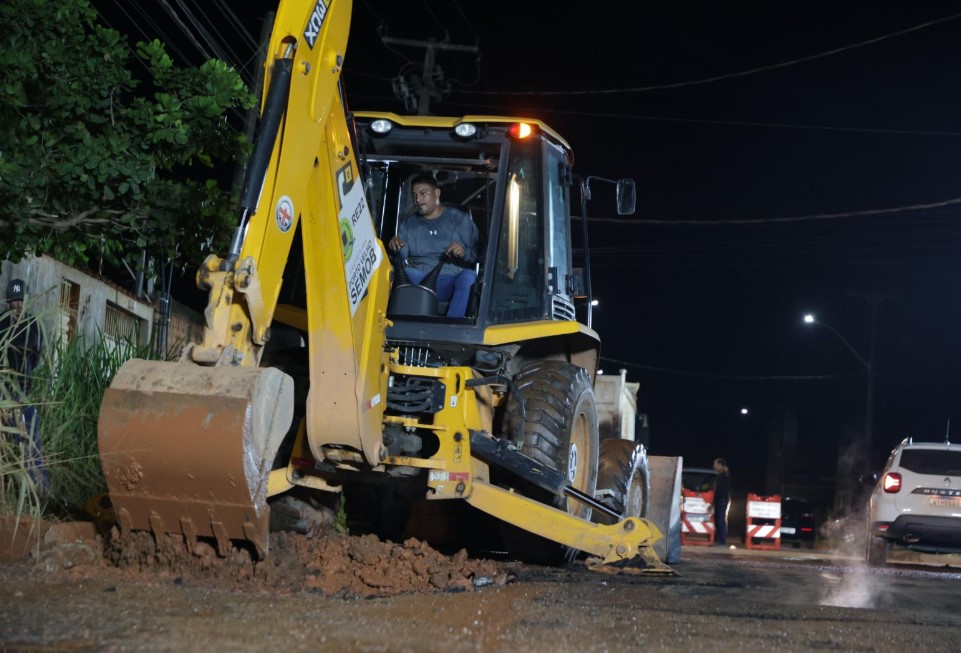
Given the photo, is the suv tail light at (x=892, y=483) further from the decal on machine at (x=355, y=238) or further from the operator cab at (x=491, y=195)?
the decal on machine at (x=355, y=238)

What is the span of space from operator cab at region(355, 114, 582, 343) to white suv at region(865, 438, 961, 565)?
7.21 m

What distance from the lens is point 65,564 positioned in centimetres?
623

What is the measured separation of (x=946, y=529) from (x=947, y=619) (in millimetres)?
7712

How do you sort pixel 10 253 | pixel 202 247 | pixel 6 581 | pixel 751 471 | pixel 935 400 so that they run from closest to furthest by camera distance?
pixel 6 581
pixel 10 253
pixel 202 247
pixel 935 400
pixel 751 471

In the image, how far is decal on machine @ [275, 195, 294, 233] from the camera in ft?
19.5

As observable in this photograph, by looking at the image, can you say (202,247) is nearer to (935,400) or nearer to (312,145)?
(312,145)

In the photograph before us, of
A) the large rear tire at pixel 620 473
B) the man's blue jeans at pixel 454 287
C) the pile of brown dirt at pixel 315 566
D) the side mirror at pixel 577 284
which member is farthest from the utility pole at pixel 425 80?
the pile of brown dirt at pixel 315 566

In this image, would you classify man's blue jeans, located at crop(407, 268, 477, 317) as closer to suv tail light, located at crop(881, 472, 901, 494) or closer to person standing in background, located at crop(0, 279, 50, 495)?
person standing in background, located at crop(0, 279, 50, 495)

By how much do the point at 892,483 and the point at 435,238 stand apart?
8483 mm

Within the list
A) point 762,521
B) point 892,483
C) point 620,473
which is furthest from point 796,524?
point 620,473

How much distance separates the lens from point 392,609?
5758 millimetres

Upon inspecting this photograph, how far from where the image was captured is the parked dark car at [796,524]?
81.0 ft

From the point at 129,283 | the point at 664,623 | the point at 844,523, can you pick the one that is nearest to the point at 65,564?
the point at 664,623

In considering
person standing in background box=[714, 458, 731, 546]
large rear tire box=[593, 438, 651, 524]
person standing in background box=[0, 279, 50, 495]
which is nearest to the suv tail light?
large rear tire box=[593, 438, 651, 524]
